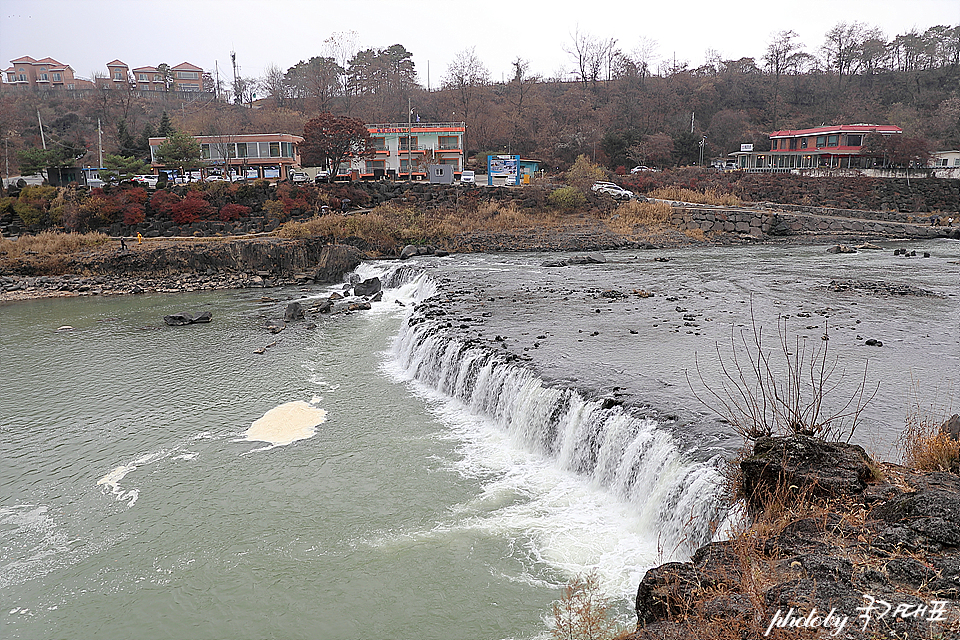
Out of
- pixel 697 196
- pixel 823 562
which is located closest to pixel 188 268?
pixel 823 562

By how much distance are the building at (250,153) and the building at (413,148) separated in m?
4.63

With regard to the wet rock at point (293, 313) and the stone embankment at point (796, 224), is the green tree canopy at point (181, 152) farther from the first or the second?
the stone embankment at point (796, 224)

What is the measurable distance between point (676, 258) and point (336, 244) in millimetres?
16498

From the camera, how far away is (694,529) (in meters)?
8.34

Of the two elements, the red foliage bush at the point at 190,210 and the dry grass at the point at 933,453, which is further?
the red foliage bush at the point at 190,210

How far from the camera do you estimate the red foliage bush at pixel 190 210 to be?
3641cm

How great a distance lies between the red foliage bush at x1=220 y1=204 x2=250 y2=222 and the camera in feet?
122

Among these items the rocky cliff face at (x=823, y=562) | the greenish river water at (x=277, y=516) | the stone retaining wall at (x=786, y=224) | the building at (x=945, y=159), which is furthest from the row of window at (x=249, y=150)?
the building at (x=945, y=159)

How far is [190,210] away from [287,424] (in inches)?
1080

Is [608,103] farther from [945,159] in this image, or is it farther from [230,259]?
[230,259]

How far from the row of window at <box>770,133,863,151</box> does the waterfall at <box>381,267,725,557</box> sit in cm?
4974

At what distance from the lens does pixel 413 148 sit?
55.8 meters

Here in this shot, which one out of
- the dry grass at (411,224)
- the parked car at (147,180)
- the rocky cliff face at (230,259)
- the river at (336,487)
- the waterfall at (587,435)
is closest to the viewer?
the river at (336,487)

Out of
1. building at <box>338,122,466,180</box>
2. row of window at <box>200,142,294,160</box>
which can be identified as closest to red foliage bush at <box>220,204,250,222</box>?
row of window at <box>200,142,294,160</box>
